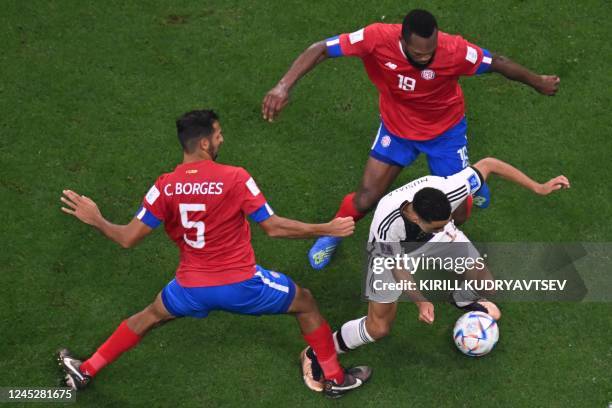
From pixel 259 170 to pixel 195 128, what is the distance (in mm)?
2770

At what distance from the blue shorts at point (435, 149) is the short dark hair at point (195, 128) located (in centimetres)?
213

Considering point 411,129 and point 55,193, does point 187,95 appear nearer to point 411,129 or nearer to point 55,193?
point 55,193

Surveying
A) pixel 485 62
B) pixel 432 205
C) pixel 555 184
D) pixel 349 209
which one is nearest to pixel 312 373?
pixel 349 209

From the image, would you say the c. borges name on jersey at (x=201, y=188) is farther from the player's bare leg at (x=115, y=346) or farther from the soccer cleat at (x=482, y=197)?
the soccer cleat at (x=482, y=197)

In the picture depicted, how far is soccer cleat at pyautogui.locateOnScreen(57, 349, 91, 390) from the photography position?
27.0 ft

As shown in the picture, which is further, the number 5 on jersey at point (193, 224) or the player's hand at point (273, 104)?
the player's hand at point (273, 104)

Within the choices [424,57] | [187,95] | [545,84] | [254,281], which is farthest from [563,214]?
[187,95]

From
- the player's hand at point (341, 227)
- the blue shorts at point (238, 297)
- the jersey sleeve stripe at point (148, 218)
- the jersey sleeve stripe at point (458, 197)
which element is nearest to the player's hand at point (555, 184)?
the jersey sleeve stripe at point (458, 197)

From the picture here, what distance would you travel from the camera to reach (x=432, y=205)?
718 cm

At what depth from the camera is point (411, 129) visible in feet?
28.1

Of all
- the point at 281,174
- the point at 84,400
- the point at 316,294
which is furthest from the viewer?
the point at 281,174

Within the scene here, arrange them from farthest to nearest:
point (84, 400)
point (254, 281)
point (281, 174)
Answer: point (281, 174), point (84, 400), point (254, 281)

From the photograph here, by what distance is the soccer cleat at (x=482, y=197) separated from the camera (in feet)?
28.5

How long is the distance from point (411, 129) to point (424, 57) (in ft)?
3.02
